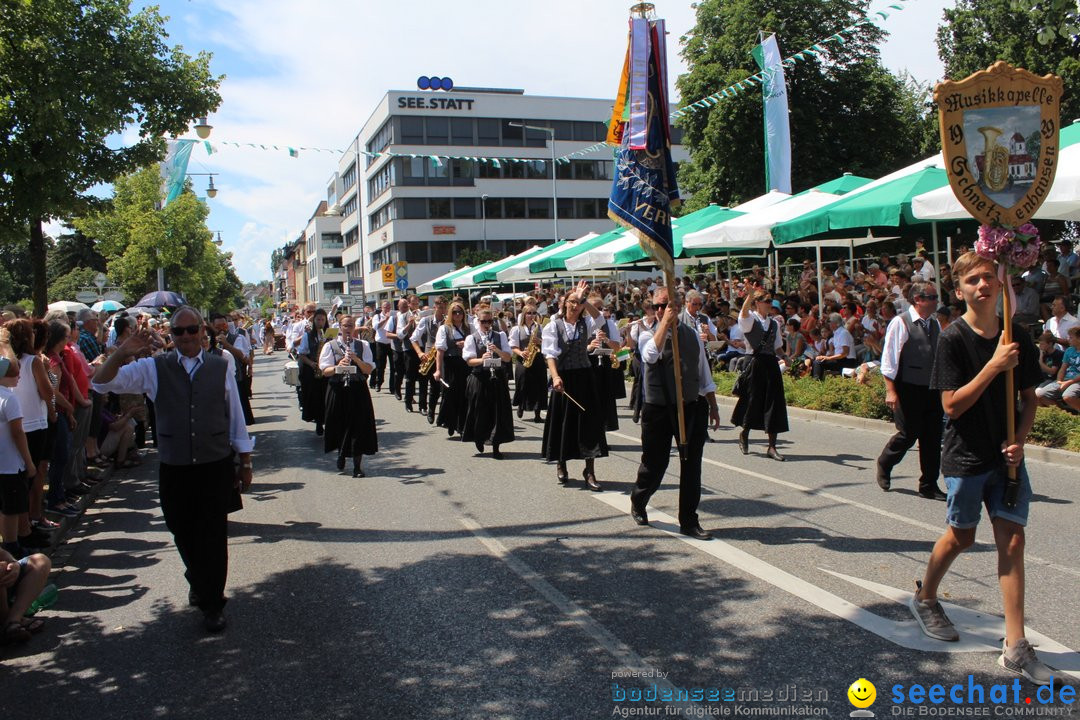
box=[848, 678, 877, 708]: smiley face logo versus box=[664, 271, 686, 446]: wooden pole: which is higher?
box=[664, 271, 686, 446]: wooden pole

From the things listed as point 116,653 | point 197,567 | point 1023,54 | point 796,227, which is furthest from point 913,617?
point 1023,54

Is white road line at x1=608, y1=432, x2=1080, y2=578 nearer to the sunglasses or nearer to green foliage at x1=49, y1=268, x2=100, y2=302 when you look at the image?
the sunglasses

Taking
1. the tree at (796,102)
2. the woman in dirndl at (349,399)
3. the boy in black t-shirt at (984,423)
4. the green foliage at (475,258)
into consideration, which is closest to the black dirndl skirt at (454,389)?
the woman in dirndl at (349,399)

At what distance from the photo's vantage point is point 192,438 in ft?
16.1

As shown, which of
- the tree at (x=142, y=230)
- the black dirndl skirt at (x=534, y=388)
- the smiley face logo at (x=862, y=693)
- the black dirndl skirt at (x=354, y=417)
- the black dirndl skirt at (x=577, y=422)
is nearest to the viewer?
the smiley face logo at (x=862, y=693)

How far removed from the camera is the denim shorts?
13.0ft

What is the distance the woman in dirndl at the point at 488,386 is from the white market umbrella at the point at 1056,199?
556cm

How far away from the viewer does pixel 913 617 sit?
4602mm

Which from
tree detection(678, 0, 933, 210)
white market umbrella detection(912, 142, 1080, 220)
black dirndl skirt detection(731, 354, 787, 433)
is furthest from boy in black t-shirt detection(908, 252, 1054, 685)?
tree detection(678, 0, 933, 210)

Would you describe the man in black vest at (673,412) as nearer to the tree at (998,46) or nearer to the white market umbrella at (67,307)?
the white market umbrella at (67,307)

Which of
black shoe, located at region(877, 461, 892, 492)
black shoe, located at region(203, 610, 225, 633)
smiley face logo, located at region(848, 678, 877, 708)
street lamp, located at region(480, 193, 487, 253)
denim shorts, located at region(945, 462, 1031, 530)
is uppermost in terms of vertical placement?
street lamp, located at region(480, 193, 487, 253)

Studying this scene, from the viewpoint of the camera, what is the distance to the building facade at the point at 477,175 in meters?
59.8

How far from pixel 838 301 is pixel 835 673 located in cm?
1347

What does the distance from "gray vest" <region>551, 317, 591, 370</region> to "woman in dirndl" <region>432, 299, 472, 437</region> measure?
264 centimetres
